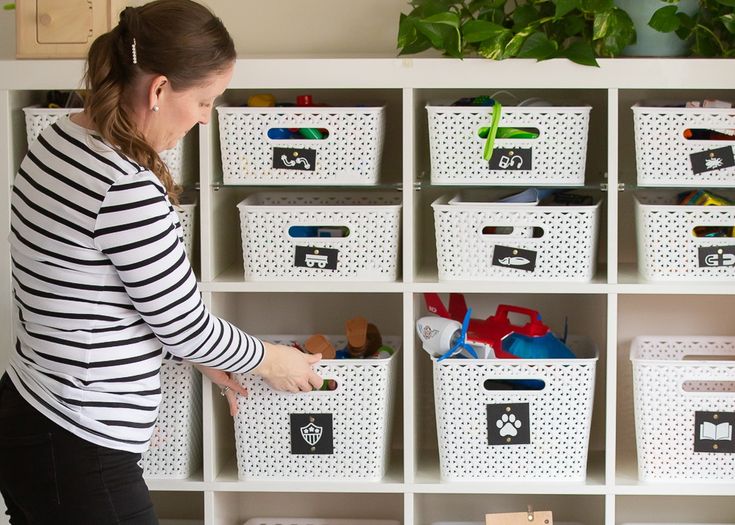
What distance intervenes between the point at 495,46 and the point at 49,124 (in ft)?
2.87

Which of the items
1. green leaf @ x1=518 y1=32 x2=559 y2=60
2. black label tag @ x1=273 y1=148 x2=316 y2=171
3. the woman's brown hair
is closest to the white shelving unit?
green leaf @ x1=518 y1=32 x2=559 y2=60

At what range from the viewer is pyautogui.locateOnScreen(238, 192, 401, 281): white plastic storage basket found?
6.70ft

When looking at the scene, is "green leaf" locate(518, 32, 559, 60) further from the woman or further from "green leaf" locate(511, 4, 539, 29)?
the woman

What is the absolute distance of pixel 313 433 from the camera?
209 cm

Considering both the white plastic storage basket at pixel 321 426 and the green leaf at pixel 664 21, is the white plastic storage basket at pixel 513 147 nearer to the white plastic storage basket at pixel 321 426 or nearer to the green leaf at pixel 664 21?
the green leaf at pixel 664 21

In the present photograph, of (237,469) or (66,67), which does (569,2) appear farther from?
(237,469)

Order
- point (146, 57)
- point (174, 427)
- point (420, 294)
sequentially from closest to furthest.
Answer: point (146, 57) < point (174, 427) < point (420, 294)

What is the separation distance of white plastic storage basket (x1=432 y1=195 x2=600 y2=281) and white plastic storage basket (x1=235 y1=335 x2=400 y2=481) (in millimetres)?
262

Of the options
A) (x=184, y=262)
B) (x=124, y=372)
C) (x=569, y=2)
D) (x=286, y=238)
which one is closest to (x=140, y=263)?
(x=184, y=262)

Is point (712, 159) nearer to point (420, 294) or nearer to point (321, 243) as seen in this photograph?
point (420, 294)

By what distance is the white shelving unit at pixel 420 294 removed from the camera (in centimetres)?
197

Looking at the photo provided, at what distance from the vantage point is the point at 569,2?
6.25 ft

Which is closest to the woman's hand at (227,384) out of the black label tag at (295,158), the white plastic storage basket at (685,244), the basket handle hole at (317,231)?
the basket handle hole at (317,231)

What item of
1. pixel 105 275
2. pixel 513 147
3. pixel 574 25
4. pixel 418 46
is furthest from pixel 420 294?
pixel 105 275
